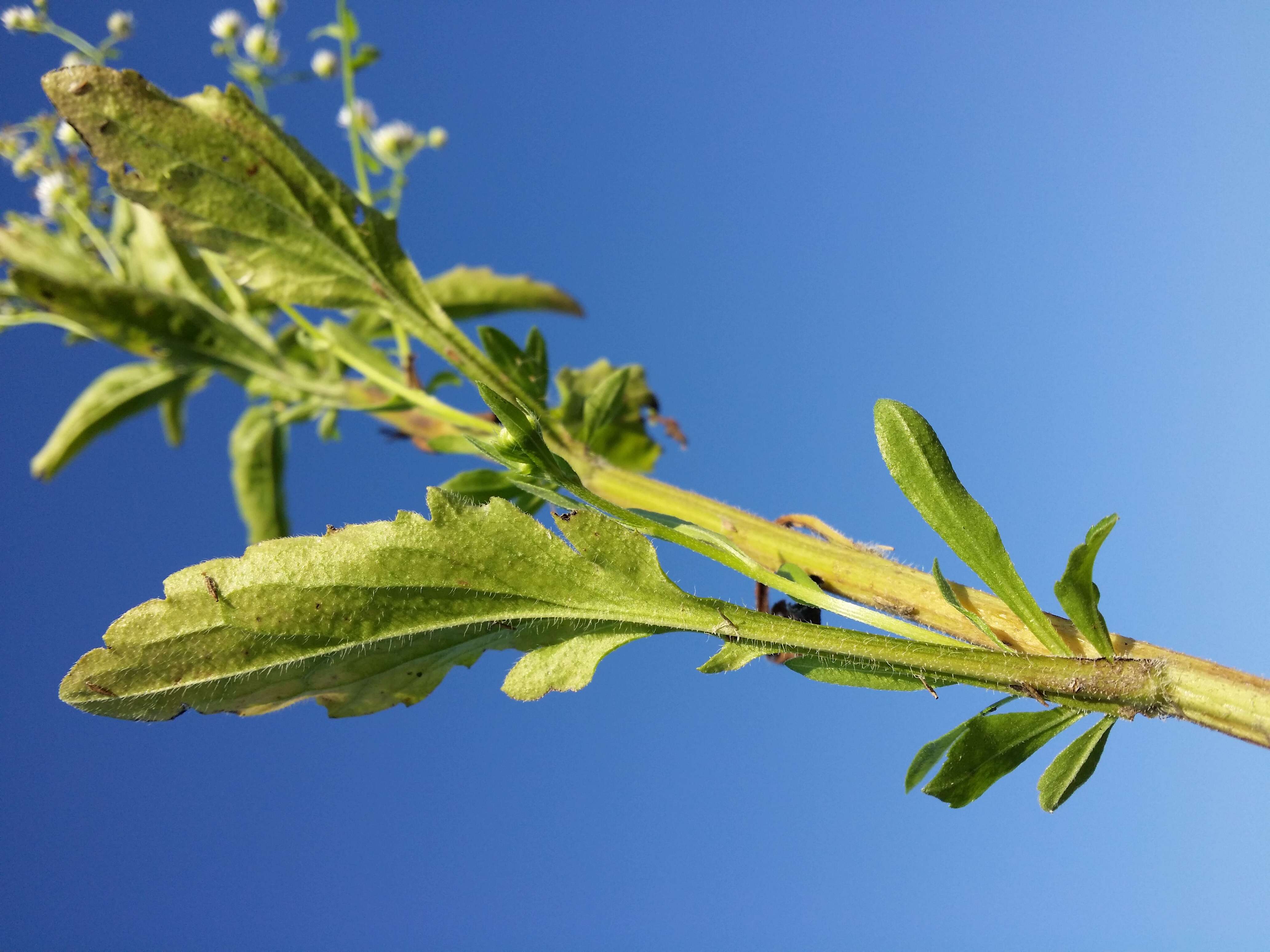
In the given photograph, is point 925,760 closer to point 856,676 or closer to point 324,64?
point 856,676

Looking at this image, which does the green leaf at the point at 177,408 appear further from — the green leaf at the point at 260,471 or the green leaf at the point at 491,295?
the green leaf at the point at 491,295

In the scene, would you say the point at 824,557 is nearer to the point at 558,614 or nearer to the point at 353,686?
the point at 558,614

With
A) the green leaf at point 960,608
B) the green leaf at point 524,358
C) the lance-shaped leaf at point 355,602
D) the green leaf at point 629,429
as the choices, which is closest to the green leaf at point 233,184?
the green leaf at point 524,358

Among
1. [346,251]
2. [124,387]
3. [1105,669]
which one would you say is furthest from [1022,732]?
[124,387]

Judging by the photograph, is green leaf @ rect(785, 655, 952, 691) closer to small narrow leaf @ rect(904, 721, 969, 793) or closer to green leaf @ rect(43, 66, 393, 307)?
small narrow leaf @ rect(904, 721, 969, 793)

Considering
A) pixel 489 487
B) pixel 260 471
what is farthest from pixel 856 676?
pixel 260 471

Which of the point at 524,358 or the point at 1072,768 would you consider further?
the point at 524,358
